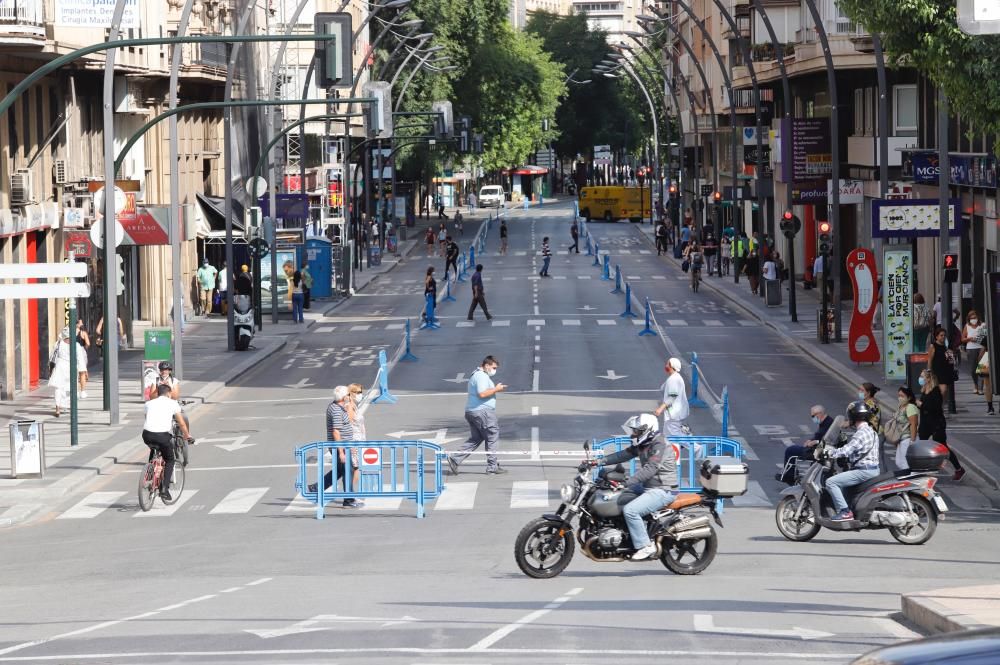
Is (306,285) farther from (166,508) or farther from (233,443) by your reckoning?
(166,508)

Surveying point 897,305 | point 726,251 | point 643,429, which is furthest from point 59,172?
point 726,251

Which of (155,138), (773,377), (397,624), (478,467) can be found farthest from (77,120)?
(397,624)

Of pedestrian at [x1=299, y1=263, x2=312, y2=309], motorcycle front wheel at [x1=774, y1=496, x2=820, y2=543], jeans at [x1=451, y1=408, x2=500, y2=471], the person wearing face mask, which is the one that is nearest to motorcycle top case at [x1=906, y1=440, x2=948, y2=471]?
motorcycle front wheel at [x1=774, y1=496, x2=820, y2=543]

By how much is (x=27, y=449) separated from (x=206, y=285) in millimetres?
31661

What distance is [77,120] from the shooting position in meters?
42.5

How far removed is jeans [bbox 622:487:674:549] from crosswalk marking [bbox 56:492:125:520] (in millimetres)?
8284

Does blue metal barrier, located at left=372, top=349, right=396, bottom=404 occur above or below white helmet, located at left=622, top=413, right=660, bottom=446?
below

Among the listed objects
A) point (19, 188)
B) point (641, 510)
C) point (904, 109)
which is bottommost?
point (641, 510)

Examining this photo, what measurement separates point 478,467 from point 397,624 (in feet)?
38.2

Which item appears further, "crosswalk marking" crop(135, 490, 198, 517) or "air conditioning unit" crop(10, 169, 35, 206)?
"air conditioning unit" crop(10, 169, 35, 206)

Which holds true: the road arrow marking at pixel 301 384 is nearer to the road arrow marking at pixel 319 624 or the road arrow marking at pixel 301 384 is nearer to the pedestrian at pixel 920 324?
the pedestrian at pixel 920 324

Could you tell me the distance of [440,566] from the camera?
17.4m

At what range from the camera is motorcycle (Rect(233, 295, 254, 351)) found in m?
44.4

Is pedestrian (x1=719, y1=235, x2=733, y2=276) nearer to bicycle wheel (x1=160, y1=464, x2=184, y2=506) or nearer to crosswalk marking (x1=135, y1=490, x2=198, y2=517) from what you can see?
crosswalk marking (x1=135, y1=490, x2=198, y2=517)
